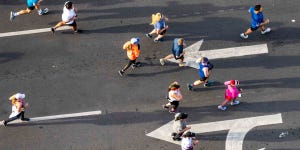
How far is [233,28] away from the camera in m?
20.3

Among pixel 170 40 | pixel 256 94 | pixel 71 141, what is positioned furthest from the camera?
pixel 170 40

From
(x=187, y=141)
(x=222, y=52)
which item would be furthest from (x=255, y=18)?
(x=187, y=141)

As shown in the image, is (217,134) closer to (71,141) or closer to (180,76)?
Answer: (180,76)

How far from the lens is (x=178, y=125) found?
637 inches

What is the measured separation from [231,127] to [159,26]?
4883 mm

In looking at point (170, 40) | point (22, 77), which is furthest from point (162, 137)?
point (22, 77)

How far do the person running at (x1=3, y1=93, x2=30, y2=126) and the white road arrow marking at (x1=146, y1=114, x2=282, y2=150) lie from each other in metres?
4.35

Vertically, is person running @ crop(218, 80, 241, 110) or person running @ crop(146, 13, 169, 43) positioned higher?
person running @ crop(146, 13, 169, 43)

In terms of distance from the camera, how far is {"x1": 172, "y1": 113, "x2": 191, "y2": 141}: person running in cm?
1590

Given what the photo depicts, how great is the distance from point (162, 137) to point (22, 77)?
5916 millimetres

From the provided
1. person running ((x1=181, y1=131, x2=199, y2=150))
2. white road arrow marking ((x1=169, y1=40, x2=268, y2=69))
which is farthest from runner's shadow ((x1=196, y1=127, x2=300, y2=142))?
white road arrow marking ((x1=169, y1=40, x2=268, y2=69))

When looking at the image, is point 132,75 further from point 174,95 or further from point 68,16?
point 68,16

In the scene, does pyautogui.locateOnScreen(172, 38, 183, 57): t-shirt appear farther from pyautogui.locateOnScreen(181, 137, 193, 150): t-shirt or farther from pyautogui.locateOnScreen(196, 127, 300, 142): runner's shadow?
pyautogui.locateOnScreen(181, 137, 193, 150): t-shirt

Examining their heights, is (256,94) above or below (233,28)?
below
